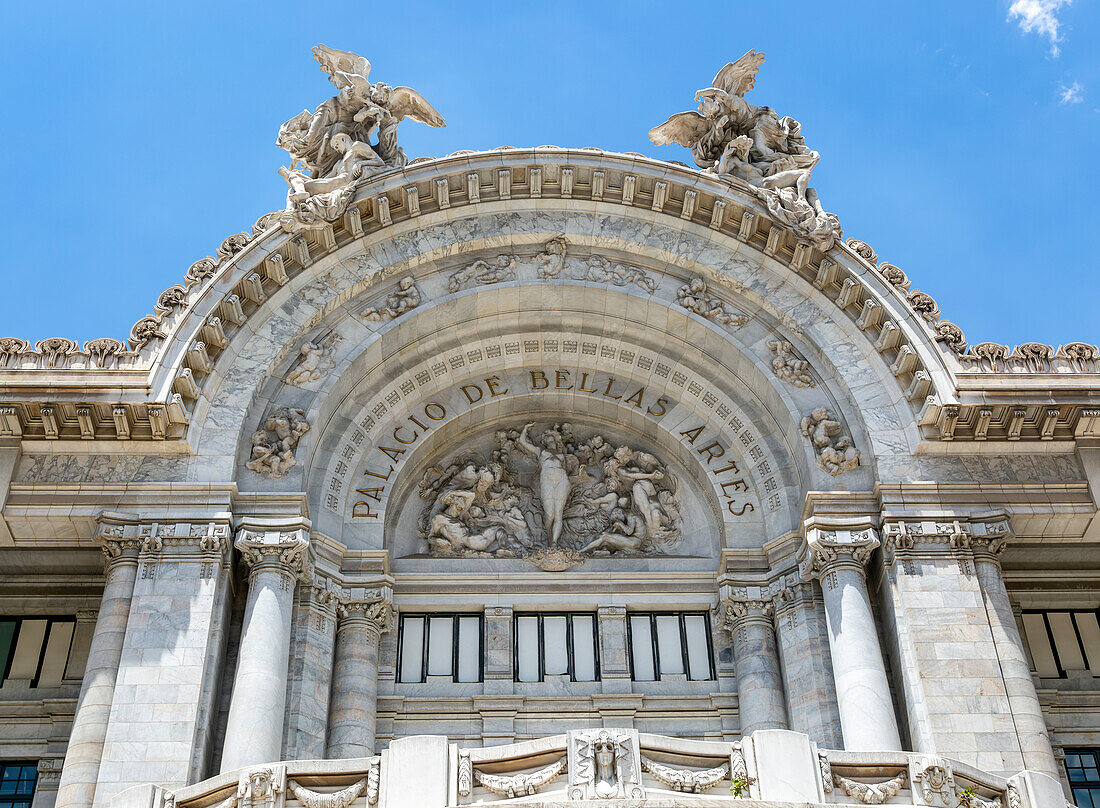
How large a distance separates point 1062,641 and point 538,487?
38.0ft

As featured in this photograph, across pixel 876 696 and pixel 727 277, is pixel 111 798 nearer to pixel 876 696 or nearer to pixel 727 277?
pixel 876 696

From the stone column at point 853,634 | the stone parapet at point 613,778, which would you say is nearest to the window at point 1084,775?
the stone column at point 853,634

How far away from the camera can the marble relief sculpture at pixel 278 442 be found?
26812 mm

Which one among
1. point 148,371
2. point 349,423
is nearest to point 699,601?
point 349,423

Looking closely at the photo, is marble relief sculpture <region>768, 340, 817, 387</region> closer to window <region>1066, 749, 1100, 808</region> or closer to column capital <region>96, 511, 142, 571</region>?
window <region>1066, 749, 1100, 808</region>

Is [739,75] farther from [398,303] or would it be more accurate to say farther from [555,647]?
[555,647]

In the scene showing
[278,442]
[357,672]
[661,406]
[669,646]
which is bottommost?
[357,672]

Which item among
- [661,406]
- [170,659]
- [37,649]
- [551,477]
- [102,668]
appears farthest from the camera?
[661,406]

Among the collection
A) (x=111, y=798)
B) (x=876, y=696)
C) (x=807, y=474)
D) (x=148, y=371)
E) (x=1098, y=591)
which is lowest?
(x=111, y=798)

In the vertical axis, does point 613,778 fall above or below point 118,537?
below

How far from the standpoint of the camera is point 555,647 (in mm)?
28016

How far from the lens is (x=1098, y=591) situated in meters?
28.6

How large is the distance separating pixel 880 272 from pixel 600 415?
7.06 m

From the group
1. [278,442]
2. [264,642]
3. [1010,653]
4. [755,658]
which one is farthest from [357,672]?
[1010,653]
